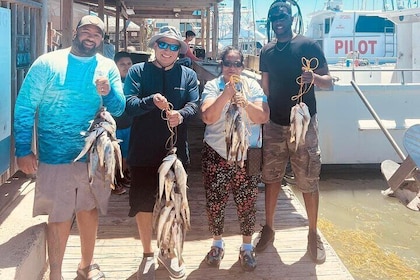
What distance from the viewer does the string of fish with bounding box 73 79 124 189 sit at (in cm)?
307

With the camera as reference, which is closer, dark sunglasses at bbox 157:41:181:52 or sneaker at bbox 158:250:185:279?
dark sunglasses at bbox 157:41:181:52

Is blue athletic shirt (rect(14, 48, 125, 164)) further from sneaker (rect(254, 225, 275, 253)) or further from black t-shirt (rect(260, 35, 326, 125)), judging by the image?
sneaker (rect(254, 225, 275, 253))

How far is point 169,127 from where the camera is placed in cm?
337

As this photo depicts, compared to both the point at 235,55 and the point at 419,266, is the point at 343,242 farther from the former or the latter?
the point at 235,55

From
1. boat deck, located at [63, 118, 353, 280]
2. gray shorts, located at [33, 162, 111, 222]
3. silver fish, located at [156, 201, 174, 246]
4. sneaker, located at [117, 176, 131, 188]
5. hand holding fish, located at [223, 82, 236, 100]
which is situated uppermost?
hand holding fish, located at [223, 82, 236, 100]

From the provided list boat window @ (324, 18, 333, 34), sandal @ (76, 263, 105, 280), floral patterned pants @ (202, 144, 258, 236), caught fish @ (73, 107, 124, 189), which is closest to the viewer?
caught fish @ (73, 107, 124, 189)

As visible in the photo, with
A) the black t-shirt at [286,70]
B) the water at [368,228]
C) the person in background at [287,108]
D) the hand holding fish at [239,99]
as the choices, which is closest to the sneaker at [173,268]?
the person in background at [287,108]

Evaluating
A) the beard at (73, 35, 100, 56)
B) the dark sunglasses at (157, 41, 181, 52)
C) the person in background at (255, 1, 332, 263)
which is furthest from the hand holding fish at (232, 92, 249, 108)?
the beard at (73, 35, 100, 56)

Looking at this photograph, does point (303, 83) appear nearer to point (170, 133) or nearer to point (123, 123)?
point (170, 133)

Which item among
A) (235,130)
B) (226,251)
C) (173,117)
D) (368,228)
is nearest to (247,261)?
(226,251)

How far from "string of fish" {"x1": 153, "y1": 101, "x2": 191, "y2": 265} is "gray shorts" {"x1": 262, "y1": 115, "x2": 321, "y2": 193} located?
117 cm

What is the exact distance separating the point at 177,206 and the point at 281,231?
195 centimetres

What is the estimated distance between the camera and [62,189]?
10.9 feet

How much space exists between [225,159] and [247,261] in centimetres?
91
